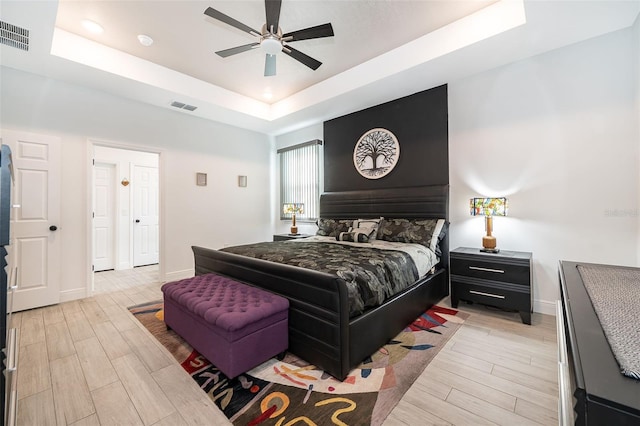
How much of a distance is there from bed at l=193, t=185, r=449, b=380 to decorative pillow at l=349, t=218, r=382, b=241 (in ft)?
3.05

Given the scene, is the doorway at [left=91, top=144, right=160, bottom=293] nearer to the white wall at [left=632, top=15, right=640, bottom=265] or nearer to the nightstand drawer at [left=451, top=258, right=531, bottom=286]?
the nightstand drawer at [left=451, top=258, right=531, bottom=286]

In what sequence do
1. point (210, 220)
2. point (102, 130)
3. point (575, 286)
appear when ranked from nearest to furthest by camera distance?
point (575, 286), point (102, 130), point (210, 220)

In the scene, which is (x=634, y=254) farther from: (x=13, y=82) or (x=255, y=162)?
(x=13, y=82)

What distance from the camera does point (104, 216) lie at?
5688 mm

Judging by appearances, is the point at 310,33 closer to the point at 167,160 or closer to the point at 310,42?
the point at 310,42

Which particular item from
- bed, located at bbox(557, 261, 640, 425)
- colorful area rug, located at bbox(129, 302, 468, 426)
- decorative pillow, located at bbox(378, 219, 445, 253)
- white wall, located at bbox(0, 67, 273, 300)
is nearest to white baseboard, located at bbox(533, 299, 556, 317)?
decorative pillow, located at bbox(378, 219, 445, 253)

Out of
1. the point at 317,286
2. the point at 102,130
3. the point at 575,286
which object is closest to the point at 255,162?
the point at 102,130

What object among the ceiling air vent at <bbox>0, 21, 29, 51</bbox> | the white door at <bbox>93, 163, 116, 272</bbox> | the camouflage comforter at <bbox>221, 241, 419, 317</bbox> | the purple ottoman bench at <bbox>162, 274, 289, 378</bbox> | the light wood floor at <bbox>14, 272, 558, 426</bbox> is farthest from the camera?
the white door at <bbox>93, 163, 116, 272</bbox>

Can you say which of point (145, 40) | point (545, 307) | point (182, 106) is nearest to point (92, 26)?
point (145, 40)

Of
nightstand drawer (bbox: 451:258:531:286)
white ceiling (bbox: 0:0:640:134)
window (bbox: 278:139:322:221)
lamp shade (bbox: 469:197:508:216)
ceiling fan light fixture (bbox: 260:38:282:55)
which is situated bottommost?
nightstand drawer (bbox: 451:258:531:286)

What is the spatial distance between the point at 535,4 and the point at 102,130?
5.39m

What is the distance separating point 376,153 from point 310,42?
1980mm

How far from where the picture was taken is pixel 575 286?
1.43m

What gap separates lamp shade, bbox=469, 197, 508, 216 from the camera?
10.2ft
